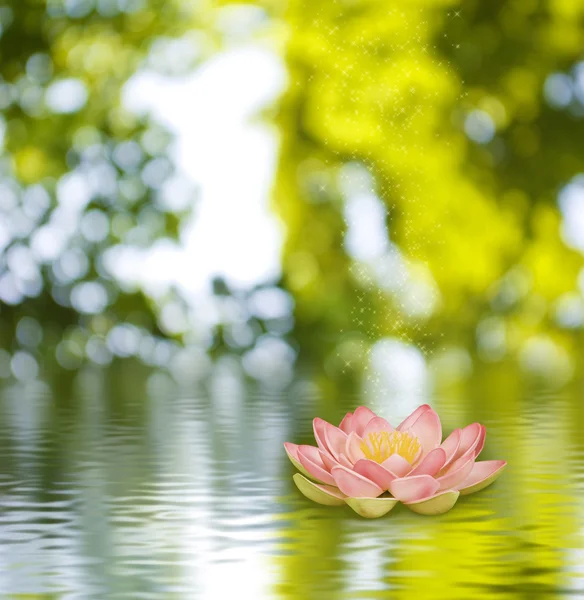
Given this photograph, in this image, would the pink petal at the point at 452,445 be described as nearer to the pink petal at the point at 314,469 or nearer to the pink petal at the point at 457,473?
the pink petal at the point at 457,473

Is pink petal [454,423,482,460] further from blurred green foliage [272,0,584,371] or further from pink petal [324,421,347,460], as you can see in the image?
blurred green foliage [272,0,584,371]

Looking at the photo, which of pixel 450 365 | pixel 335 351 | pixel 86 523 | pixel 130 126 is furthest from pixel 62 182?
pixel 86 523

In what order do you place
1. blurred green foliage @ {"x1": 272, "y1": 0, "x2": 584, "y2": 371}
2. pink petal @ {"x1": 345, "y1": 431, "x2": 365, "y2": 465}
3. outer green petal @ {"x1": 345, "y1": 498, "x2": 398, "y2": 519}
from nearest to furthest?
outer green petal @ {"x1": 345, "y1": 498, "x2": 398, "y2": 519}, pink petal @ {"x1": 345, "y1": 431, "x2": 365, "y2": 465}, blurred green foliage @ {"x1": 272, "y1": 0, "x2": 584, "y2": 371}

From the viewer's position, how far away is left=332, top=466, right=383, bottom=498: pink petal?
1172 mm

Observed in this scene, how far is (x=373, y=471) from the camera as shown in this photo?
1.20 m

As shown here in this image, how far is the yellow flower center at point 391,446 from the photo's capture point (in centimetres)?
126

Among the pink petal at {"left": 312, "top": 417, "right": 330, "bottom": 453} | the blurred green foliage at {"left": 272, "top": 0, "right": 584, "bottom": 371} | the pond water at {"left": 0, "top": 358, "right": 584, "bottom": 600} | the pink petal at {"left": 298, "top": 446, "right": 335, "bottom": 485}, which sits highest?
the blurred green foliage at {"left": 272, "top": 0, "right": 584, "bottom": 371}

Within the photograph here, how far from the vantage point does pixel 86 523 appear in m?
1.18

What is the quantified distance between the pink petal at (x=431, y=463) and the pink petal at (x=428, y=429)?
0.36 ft

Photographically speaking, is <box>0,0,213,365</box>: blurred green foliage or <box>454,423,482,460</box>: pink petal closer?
<box>454,423,482,460</box>: pink petal

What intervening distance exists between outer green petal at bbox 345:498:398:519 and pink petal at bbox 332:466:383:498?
0.04 feet

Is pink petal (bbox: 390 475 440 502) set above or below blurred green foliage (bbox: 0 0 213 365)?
below

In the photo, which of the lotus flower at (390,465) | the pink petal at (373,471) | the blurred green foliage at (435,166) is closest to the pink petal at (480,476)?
the lotus flower at (390,465)

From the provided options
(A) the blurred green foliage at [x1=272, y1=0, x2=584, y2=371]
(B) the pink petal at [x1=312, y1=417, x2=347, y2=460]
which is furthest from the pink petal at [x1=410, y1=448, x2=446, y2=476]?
(A) the blurred green foliage at [x1=272, y1=0, x2=584, y2=371]
